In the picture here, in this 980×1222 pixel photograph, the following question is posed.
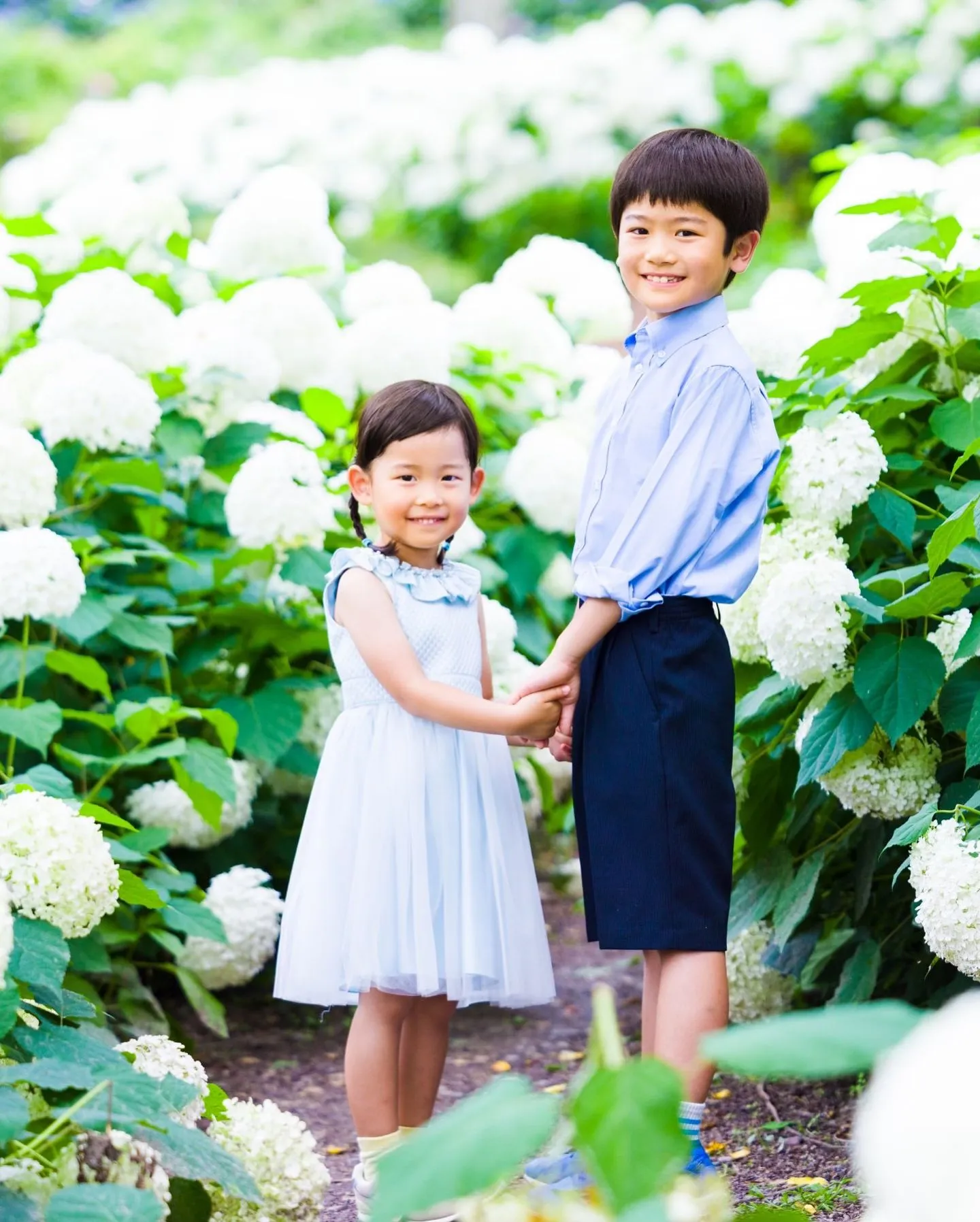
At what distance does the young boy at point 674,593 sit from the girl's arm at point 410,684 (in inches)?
1.9

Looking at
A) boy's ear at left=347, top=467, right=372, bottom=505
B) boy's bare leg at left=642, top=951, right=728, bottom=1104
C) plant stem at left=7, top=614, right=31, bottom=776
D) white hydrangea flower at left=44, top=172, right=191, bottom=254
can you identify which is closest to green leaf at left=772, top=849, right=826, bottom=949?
boy's bare leg at left=642, top=951, right=728, bottom=1104

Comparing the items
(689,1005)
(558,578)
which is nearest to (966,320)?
(689,1005)

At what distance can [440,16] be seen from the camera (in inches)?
624

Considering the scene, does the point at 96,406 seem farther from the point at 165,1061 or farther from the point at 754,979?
the point at 754,979

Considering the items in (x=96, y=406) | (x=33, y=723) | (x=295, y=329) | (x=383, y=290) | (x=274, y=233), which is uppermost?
(x=274, y=233)

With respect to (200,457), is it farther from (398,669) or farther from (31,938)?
(31,938)

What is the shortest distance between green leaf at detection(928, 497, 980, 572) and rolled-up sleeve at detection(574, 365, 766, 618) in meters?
0.27

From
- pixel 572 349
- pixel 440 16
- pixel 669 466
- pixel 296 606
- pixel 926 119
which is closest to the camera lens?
pixel 669 466

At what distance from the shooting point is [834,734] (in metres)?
2.22

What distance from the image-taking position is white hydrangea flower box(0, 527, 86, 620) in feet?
8.16

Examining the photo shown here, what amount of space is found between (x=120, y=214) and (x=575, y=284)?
44.6 inches

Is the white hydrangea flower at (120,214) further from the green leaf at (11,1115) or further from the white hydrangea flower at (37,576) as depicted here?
the green leaf at (11,1115)

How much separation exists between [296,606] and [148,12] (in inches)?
601

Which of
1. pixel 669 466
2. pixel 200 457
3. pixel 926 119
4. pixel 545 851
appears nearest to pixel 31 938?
pixel 669 466
